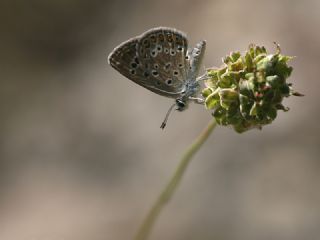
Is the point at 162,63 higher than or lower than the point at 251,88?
lower

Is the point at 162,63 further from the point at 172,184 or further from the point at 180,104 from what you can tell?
the point at 172,184

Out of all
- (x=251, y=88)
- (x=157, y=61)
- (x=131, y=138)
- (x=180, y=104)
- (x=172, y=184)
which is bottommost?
(x=131, y=138)

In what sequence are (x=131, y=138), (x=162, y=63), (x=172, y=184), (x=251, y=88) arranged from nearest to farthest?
(x=251, y=88) → (x=162, y=63) → (x=172, y=184) → (x=131, y=138)

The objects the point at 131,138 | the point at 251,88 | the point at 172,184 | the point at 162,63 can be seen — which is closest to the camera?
the point at 251,88

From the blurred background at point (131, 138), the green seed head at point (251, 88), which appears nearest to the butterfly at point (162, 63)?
the green seed head at point (251, 88)

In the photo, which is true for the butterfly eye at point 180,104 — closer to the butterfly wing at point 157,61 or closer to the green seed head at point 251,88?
the butterfly wing at point 157,61

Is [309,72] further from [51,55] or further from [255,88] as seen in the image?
[255,88]

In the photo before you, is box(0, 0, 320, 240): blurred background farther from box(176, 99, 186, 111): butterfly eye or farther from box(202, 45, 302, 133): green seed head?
box(202, 45, 302, 133): green seed head

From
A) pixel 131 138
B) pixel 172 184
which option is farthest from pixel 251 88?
pixel 131 138
